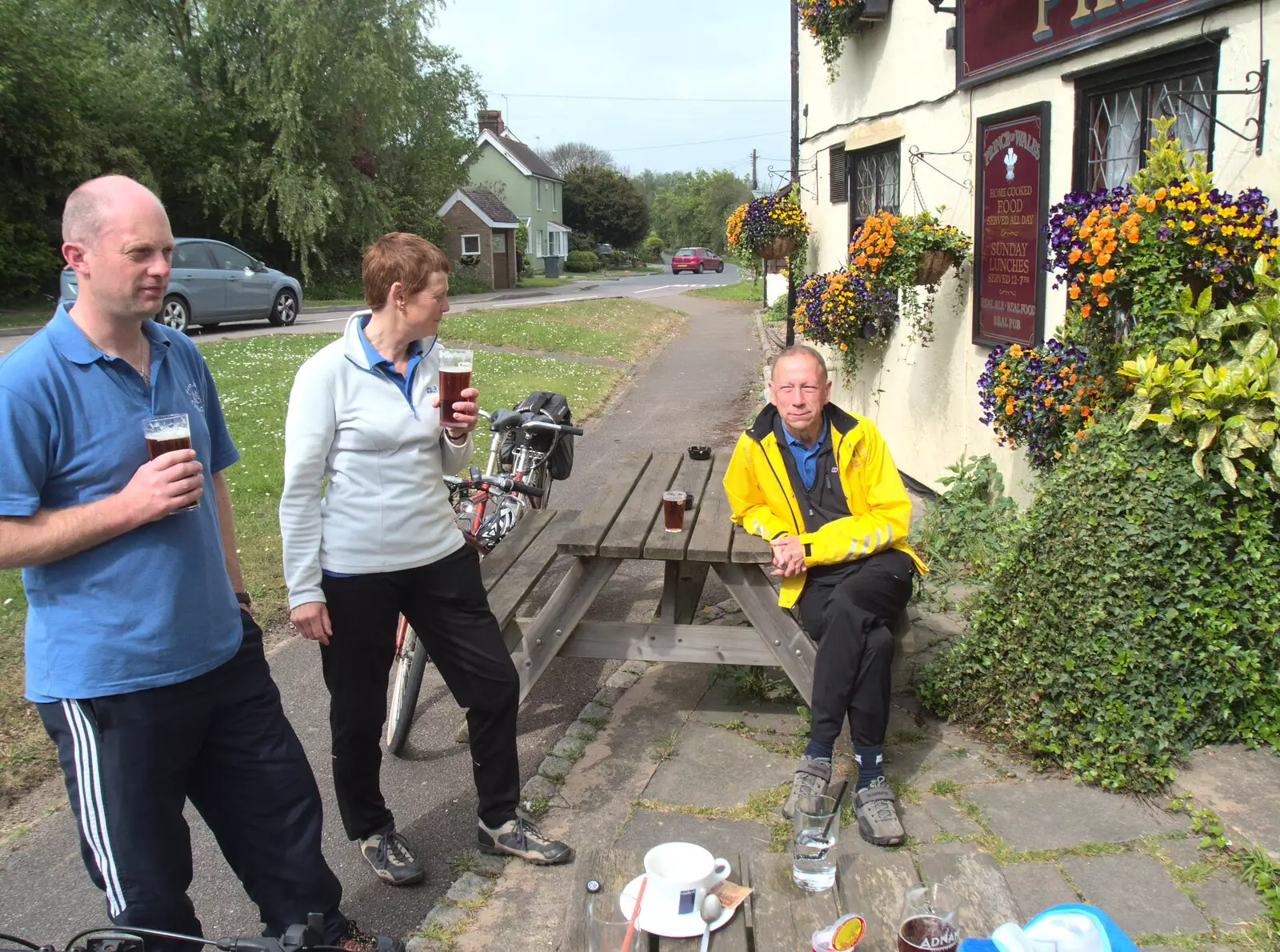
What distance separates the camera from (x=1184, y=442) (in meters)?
3.38

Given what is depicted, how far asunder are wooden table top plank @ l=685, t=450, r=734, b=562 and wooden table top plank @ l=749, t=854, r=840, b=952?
155 cm

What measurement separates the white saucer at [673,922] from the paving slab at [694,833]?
Answer: 1.21m

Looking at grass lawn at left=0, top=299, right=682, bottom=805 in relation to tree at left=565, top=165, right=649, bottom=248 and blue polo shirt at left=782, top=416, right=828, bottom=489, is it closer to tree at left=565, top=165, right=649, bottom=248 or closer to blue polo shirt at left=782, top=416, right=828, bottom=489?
blue polo shirt at left=782, top=416, right=828, bottom=489

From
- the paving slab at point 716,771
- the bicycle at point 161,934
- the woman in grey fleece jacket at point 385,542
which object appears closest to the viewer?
the bicycle at point 161,934

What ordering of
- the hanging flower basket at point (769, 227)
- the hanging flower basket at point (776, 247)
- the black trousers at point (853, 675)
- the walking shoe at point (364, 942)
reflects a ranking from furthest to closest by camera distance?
the hanging flower basket at point (776, 247) < the hanging flower basket at point (769, 227) < the black trousers at point (853, 675) < the walking shoe at point (364, 942)

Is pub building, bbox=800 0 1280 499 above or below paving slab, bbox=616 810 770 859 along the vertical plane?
above

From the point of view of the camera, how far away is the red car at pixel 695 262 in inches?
2308

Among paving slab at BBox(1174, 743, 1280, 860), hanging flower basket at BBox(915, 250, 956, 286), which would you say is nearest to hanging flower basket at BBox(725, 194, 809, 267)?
hanging flower basket at BBox(915, 250, 956, 286)

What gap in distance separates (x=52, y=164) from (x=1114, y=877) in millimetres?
Answer: 26423

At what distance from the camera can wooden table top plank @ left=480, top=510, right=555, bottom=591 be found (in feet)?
13.8

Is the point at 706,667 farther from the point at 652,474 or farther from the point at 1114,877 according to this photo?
the point at 1114,877

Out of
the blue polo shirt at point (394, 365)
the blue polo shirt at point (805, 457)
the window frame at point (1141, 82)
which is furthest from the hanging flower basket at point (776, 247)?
the blue polo shirt at point (394, 365)

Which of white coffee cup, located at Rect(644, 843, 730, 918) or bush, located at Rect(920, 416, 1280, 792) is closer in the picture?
white coffee cup, located at Rect(644, 843, 730, 918)

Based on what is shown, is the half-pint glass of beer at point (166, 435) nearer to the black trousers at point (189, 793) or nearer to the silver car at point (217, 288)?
the black trousers at point (189, 793)
